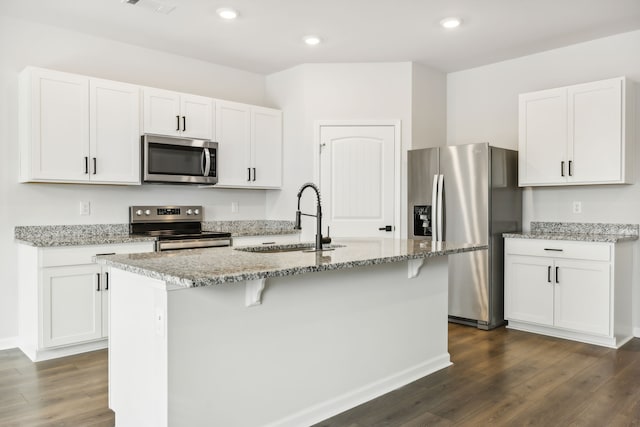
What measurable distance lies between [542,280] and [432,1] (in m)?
2.51

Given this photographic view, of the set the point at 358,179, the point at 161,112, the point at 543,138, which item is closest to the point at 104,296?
the point at 161,112

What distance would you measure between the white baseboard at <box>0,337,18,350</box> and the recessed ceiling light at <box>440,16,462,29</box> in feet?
13.9

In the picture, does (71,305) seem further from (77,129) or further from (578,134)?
(578,134)

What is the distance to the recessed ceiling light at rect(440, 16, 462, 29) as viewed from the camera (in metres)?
3.70

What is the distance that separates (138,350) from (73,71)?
2.92 m

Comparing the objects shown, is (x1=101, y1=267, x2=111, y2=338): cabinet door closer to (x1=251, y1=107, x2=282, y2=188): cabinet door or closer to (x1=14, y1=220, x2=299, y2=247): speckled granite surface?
(x1=14, y1=220, x2=299, y2=247): speckled granite surface

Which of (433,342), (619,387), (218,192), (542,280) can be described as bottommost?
(619,387)

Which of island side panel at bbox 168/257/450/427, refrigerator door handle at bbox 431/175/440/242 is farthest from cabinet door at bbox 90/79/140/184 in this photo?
refrigerator door handle at bbox 431/175/440/242

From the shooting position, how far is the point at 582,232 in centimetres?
427

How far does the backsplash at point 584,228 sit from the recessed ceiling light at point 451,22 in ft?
6.78

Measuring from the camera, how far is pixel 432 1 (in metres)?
3.38

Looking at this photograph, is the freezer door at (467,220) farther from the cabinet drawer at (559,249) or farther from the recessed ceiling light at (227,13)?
the recessed ceiling light at (227,13)

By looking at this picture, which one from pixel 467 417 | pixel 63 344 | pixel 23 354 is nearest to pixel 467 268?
pixel 467 417

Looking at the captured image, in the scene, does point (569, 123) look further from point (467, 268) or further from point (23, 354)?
point (23, 354)
